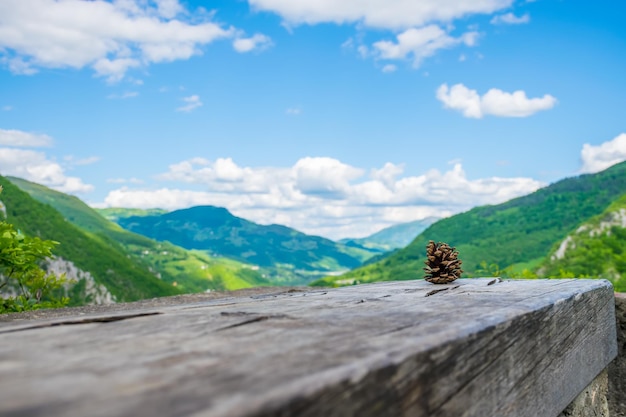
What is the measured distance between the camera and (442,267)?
3984 mm

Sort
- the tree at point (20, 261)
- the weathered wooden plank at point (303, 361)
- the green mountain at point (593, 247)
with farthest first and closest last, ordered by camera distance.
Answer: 1. the green mountain at point (593, 247)
2. the tree at point (20, 261)
3. the weathered wooden plank at point (303, 361)

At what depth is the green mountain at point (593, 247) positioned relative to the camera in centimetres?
4703

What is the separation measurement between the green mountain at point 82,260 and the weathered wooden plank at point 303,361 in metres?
93.9

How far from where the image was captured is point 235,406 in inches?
35.7

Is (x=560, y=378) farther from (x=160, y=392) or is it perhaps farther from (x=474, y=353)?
(x=160, y=392)

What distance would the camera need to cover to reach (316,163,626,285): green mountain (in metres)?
116

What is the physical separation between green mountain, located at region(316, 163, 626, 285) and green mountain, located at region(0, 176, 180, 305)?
4307cm

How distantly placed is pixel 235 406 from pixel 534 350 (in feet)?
5.18

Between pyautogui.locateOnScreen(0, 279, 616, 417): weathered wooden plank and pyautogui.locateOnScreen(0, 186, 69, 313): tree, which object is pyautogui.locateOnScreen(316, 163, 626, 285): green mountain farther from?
pyautogui.locateOnScreen(0, 279, 616, 417): weathered wooden plank

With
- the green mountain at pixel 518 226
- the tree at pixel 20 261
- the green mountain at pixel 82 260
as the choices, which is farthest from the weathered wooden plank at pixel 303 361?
the green mountain at pixel 518 226

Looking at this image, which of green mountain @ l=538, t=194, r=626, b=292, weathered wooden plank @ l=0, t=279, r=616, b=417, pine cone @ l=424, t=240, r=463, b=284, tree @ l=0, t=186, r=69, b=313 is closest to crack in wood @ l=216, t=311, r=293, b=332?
weathered wooden plank @ l=0, t=279, r=616, b=417

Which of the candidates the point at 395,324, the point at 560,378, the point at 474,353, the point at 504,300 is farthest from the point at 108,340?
the point at 560,378

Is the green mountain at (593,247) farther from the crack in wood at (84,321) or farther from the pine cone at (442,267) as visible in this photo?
the crack in wood at (84,321)

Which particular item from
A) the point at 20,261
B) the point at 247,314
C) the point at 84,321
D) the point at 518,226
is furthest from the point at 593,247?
the point at 518,226
